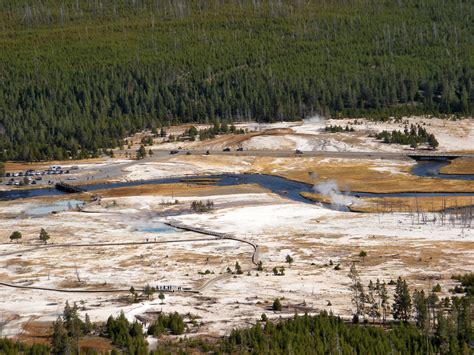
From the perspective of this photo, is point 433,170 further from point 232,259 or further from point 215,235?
point 232,259

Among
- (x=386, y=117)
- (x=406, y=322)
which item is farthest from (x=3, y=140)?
(x=406, y=322)

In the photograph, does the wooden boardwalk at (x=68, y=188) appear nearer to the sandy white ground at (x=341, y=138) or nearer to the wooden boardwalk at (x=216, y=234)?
the wooden boardwalk at (x=216, y=234)

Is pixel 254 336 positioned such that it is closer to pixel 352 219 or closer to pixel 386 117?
pixel 352 219

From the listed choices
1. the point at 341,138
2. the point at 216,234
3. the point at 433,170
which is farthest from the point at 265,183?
the point at 216,234

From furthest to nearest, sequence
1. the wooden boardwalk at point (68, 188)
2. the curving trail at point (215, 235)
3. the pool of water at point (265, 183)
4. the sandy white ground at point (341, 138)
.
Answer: the sandy white ground at point (341, 138) < the wooden boardwalk at point (68, 188) < the pool of water at point (265, 183) < the curving trail at point (215, 235)

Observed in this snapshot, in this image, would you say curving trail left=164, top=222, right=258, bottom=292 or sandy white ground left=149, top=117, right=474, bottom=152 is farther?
sandy white ground left=149, top=117, right=474, bottom=152

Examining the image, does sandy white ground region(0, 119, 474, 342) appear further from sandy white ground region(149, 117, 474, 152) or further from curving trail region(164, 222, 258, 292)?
sandy white ground region(149, 117, 474, 152)

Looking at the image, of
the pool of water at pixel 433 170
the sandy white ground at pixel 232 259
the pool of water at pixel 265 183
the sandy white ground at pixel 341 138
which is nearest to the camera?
the sandy white ground at pixel 232 259

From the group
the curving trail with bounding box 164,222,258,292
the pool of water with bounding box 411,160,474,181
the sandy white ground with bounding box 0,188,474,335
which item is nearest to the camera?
the sandy white ground with bounding box 0,188,474,335

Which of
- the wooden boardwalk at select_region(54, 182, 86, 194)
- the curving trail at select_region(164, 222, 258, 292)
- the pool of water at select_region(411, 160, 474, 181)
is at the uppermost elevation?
the wooden boardwalk at select_region(54, 182, 86, 194)

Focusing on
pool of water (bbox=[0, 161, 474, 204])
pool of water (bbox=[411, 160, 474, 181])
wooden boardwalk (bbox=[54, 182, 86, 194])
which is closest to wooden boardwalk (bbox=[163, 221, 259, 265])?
pool of water (bbox=[0, 161, 474, 204])

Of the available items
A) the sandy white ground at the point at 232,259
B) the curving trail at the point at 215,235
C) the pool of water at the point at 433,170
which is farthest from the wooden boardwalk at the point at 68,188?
the pool of water at the point at 433,170
